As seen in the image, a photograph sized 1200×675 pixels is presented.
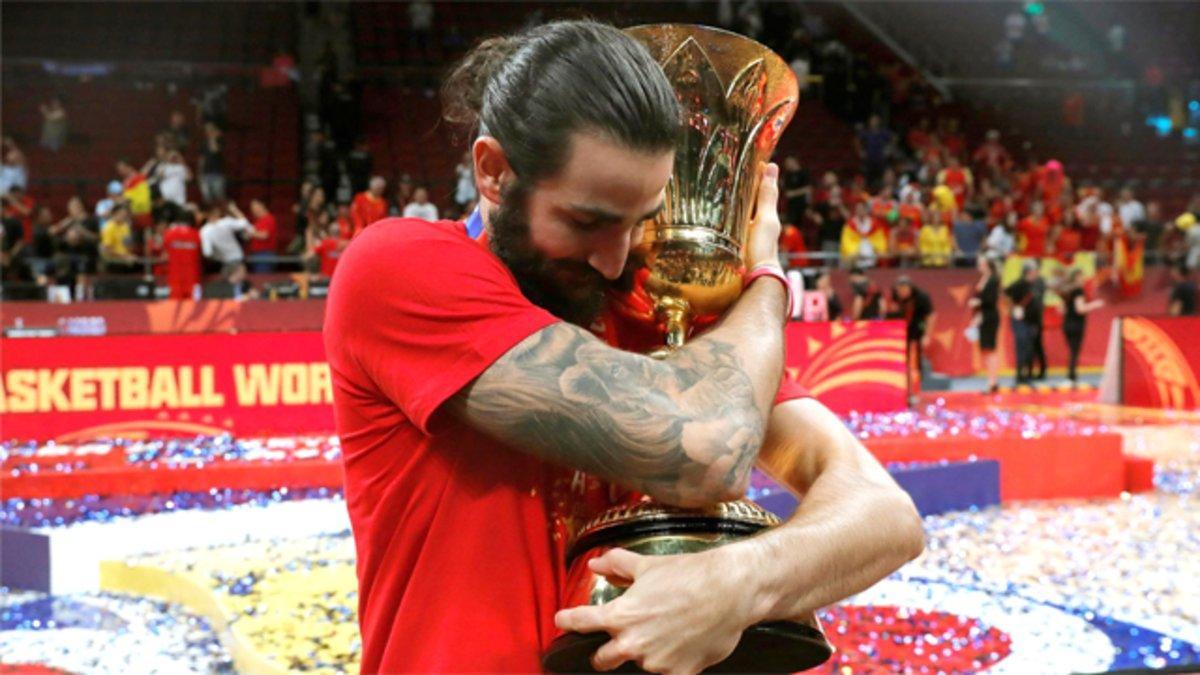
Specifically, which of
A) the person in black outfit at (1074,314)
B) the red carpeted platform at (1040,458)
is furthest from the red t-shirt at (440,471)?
the person in black outfit at (1074,314)

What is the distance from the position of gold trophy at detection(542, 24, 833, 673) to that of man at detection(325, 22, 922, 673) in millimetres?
38

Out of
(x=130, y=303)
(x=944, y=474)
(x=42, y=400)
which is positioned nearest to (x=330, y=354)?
(x=944, y=474)

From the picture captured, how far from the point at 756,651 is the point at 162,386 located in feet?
24.8

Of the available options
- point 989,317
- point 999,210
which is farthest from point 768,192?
point 999,210

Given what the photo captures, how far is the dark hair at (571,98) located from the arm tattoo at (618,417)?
0.67 feet

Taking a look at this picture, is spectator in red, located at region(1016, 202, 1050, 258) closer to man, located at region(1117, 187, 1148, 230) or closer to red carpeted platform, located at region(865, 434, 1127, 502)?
man, located at region(1117, 187, 1148, 230)

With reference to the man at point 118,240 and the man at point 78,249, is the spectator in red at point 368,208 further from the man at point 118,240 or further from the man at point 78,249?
the man at point 78,249

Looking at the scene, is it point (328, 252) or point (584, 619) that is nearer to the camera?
point (584, 619)

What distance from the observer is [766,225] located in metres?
1.70

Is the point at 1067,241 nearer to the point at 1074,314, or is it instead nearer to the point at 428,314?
the point at 1074,314

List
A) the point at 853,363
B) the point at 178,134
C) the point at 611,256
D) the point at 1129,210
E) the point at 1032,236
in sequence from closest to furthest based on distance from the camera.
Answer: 1. the point at 611,256
2. the point at 853,363
3. the point at 1032,236
4. the point at 178,134
5. the point at 1129,210

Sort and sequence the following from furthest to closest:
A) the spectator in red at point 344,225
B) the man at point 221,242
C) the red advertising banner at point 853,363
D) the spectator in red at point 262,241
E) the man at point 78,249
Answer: the spectator in red at point 262,241 → the spectator in red at point 344,225 → the man at point 221,242 → the man at point 78,249 → the red advertising banner at point 853,363

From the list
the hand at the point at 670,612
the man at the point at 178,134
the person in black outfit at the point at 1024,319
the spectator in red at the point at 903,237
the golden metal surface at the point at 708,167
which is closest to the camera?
the hand at the point at 670,612

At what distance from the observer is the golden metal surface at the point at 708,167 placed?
159cm
